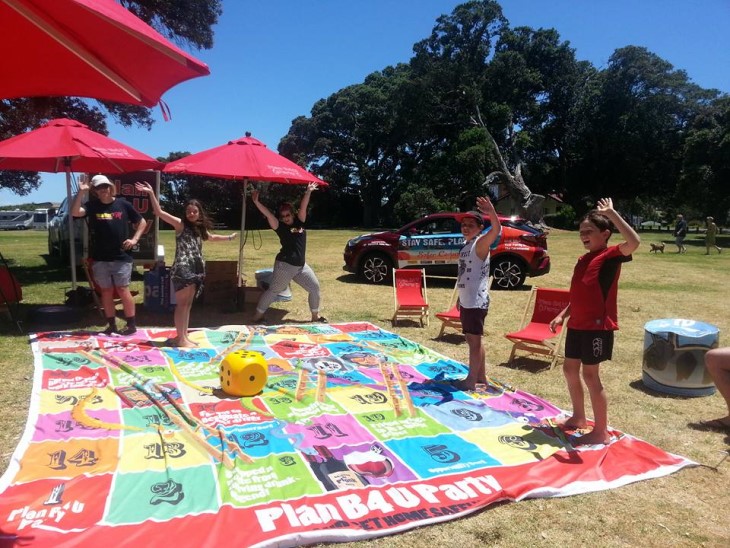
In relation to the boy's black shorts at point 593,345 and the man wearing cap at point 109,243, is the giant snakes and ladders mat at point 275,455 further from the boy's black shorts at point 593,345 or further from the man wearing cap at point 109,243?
the man wearing cap at point 109,243

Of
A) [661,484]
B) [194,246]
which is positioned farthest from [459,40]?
[661,484]

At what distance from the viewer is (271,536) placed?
9.13 ft

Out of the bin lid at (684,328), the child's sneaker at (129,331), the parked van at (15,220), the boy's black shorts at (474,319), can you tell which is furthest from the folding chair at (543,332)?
the parked van at (15,220)

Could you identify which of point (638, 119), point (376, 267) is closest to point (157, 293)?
point (376, 267)

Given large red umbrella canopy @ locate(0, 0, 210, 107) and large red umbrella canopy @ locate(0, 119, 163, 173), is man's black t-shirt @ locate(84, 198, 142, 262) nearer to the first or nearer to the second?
large red umbrella canopy @ locate(0, 119, 163, 173)

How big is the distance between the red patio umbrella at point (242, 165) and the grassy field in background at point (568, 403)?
7.51 feet

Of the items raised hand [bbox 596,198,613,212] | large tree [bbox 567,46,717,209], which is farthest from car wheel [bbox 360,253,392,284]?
large tree [bbox 567,46,717,209]

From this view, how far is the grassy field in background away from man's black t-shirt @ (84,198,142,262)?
142 cm

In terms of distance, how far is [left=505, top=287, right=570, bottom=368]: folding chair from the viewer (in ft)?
20.3

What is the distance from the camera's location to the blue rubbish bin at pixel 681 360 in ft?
17.3

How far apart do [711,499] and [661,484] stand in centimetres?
28

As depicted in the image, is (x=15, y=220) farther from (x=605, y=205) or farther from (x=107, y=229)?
(x=605, y=205)

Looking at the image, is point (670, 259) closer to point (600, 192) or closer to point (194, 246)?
point (194, 246)

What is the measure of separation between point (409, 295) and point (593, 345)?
195 inches
